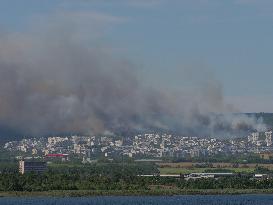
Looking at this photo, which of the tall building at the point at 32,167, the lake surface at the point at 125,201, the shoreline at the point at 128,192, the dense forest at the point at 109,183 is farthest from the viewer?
the tall building at the point at 32,167

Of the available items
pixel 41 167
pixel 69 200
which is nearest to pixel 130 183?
pixel 69 200

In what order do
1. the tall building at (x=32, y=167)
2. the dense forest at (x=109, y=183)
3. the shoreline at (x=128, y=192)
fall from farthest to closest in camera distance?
the tall building at (x=32, y=167) < the dense forest at (x=109, y=183) < the shoreline at (x=128, y=192)

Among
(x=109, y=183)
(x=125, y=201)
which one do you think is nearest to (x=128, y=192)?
(x=109, y=183)

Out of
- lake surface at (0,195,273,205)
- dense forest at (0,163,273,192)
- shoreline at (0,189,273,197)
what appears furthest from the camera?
dense forest at (0,163,273,192)

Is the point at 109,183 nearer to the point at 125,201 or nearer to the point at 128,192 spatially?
the point at 128,192

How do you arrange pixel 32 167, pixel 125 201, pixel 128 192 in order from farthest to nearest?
1. pixel 32 167
2. pixel 128 192
3. pixel 125 201

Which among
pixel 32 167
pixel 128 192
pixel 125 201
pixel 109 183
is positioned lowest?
pixel 125 201

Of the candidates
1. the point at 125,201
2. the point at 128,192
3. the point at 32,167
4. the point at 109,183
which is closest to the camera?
the point at 125,201

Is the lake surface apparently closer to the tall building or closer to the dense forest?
the dense forest

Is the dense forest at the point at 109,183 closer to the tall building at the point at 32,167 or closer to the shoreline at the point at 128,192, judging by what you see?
the shoreline at the point at 128,192

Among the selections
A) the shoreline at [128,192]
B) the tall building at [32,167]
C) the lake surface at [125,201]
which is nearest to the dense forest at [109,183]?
the shoreline at [128,192]

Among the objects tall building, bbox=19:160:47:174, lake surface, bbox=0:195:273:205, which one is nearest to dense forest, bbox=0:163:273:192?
lake surface, bbox=0:195:273:205
